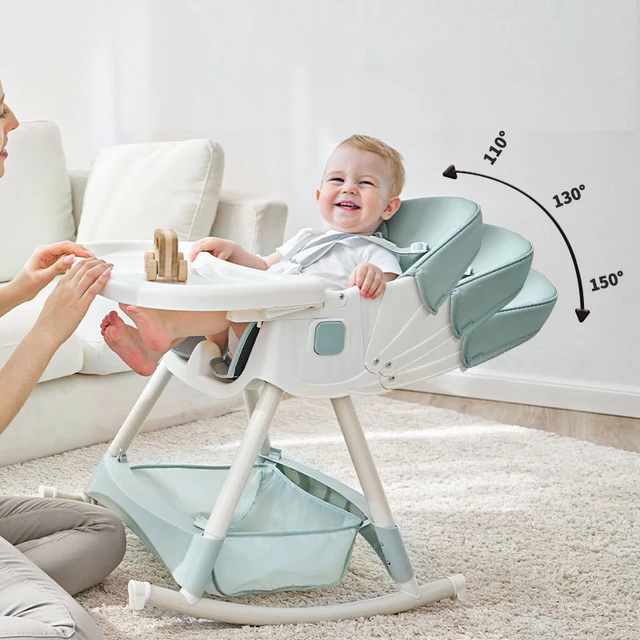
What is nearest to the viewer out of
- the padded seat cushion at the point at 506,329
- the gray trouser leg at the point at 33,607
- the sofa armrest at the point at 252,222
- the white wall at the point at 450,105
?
the gray trouser leg at the point at 33,607

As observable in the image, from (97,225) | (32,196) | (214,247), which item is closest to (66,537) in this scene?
(214,247)

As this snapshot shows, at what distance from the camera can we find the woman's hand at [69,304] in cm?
120

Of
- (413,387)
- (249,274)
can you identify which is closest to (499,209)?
(413,387)

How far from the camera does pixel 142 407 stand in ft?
5.40

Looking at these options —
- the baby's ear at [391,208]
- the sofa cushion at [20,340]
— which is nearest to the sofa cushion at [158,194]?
the sofa cushion at [20,340]

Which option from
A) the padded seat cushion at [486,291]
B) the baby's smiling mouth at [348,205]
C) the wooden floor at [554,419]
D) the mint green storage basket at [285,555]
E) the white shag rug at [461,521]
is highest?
the baby's smiling mouth at [348,205]

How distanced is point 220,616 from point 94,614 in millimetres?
206

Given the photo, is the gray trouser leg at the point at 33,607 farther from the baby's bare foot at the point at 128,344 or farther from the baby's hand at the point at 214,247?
the baby's hand at the point at 214,247

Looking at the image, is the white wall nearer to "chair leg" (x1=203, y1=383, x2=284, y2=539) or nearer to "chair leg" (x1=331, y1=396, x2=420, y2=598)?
"chair leg" (x1=331, y1=396, x2=420, y2=598)

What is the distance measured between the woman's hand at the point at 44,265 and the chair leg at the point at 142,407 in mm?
309

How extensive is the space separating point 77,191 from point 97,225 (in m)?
0.34

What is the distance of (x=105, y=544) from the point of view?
143 cm

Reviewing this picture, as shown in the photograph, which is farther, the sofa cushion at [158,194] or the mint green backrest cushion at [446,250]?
the sofa cushion at [158,194]

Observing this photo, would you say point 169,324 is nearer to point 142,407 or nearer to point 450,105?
point 142,407
